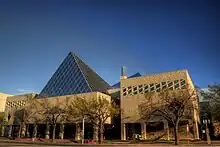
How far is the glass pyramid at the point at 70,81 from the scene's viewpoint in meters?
66.4

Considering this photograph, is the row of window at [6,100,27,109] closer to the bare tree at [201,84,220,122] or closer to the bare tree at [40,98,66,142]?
the bare tree at [40,98,66,142]

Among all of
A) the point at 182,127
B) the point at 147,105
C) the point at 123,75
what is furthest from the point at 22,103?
the point at 182,127

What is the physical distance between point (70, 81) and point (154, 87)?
1151 inches

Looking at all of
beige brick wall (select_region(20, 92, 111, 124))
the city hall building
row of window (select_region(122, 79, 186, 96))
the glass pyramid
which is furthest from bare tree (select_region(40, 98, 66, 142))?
row of window (select_region(122, 79, 186, 96))

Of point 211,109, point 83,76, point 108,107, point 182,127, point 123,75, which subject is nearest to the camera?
point 108,107

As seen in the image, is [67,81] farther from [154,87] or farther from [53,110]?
[154,87]

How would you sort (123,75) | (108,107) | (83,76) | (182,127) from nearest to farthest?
(108,107)
(182,127)
(83,76)
(123,75)

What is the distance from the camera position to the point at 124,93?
57.1 metres

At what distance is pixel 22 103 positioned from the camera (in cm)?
7712

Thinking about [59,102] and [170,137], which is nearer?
[170,137]

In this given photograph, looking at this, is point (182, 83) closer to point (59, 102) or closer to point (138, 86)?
point (138, 86)

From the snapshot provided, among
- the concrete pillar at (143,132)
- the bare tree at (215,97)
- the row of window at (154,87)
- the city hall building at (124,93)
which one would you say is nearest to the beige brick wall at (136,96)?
the city hall building at (124,93)

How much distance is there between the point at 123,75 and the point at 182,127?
28957 millimetres

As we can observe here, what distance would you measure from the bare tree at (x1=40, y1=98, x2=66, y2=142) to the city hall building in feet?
6.61
